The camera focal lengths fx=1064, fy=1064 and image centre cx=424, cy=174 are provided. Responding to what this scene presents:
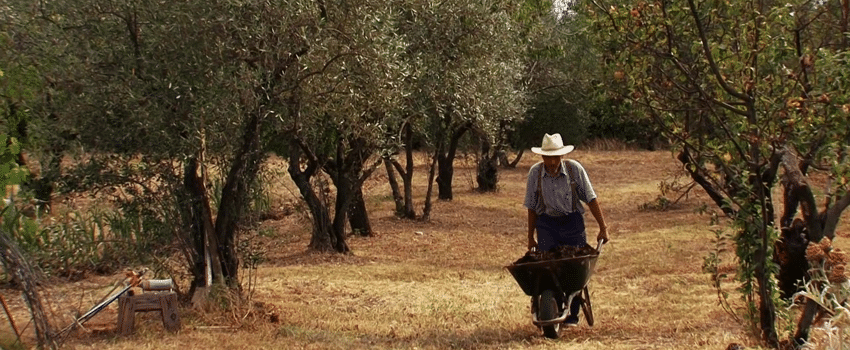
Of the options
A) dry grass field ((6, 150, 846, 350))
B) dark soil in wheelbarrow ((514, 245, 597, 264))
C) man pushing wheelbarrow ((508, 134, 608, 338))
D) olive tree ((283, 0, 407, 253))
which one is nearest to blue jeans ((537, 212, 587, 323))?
man pushing wheelbarrow ((508, 134, 608, 338))

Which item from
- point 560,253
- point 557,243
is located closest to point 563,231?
point 557,243

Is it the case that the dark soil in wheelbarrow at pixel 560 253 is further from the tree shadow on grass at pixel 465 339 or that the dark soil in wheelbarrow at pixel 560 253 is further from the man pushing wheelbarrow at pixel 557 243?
the tree shadow on grass at pixel 465 339

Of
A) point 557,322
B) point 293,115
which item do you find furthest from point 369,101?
point 557,322

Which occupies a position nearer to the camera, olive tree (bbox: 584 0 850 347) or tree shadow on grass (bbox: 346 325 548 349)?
olive tree (bbox: 584 0 850 347)

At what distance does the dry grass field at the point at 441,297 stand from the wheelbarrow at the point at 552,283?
22 cm

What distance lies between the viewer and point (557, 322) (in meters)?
8.59

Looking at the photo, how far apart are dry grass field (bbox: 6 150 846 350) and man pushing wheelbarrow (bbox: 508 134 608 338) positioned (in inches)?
11.6

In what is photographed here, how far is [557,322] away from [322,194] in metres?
8.27

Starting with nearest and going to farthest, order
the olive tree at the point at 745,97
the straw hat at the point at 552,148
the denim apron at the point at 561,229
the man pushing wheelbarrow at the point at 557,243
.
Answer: the olive tree at the point at 745,97 → the man pushing wheelbarrow at the point at 557,243 → the straw hat at the point at 552,148 → the denim apron at the point at 561,229

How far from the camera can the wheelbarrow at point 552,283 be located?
852 centimetres

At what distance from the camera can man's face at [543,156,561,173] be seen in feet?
29.6

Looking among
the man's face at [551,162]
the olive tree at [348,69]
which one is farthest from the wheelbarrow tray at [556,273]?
the olive tree at [348,69]

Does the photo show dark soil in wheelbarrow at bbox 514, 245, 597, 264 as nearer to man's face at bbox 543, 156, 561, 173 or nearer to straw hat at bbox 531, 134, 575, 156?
man's face at bbox 543, 156, 561, 173

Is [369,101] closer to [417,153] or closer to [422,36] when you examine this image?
[422,36]
